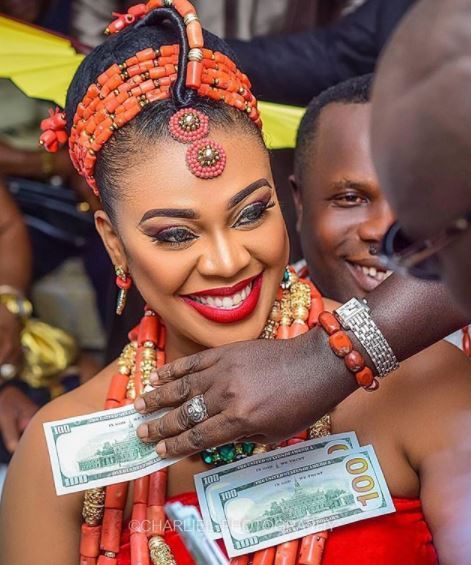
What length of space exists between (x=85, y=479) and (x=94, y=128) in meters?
0.78

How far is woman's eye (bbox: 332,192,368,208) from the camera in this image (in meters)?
2.97

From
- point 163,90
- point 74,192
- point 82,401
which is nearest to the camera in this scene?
point 163,90

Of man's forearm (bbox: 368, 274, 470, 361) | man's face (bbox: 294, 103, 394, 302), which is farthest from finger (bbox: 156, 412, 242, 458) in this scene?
man's face (bbox: 294, 103, 394, 302)

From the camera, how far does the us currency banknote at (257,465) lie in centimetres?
238

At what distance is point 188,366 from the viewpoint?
2.21 meters

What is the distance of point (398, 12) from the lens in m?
3.92

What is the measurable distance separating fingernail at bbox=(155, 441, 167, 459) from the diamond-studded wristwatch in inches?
18.3

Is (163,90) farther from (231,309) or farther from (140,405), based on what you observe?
Answer: (140,405)

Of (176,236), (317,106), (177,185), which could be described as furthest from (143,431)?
(317,106)

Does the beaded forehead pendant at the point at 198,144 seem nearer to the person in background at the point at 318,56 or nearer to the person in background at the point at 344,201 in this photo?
the person in background at the point at 344,201

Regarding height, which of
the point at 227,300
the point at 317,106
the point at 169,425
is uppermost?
the point at 317,106

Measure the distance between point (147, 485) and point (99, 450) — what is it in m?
0.18

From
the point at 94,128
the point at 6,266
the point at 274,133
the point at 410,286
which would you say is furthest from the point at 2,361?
the point at 410,286

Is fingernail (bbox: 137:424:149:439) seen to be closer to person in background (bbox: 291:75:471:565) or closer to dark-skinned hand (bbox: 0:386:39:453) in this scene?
person in background (bbox: 291:75:471:565)
